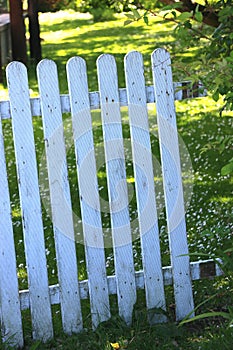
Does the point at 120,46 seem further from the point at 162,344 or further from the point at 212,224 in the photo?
the point at 162,344

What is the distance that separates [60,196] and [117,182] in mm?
317

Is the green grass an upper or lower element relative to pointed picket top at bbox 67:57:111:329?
lower

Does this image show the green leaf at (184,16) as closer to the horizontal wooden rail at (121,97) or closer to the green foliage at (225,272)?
the horizontal wooden rail at (121,97)

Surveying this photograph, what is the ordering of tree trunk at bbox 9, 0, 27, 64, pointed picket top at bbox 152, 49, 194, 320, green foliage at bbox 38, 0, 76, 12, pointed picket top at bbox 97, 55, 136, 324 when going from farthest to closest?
1. green foliage at bbox 38, 0, 76, 12
2. tree trunk at bbox 9, 0, 27, 64
3. pointed picket top at bbox 152, 49, 194, 320
4. pointed picket top at bbox 97, 55, 136, 324

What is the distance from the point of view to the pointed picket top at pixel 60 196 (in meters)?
4.26

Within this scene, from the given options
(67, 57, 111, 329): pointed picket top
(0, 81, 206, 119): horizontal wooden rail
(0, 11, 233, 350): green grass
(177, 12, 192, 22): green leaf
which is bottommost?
(0, 11, 233, 350): green grass

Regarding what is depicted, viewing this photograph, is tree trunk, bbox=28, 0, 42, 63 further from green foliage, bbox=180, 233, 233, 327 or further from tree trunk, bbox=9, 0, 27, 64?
green foliage, bbox=180, 233, 233, 327

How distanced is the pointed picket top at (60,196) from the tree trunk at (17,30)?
375 inches

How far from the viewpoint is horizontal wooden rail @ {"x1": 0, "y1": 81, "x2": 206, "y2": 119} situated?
14.1 ft

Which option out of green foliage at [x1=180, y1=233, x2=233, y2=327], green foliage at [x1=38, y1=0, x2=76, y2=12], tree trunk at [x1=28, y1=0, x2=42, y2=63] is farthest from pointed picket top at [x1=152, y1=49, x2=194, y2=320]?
green foliage at [x1=38, y1=0, x2=76, y2=12]

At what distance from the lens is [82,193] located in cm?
442

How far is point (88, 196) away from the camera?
441 centimetres

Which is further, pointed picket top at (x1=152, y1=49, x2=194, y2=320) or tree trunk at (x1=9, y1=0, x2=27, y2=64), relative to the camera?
tree trunk at (x1=9, y1=0, x2=27, y2=64)

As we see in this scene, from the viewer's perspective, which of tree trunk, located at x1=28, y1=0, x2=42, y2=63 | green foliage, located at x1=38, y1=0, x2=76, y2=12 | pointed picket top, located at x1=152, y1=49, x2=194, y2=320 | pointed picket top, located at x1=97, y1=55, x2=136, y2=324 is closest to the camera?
pointed picket top, located at x1=97, y1=55, x2=136, y2=324
